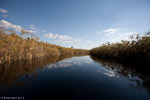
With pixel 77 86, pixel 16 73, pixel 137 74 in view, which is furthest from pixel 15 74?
pixel 137 74

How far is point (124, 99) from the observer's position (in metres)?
4.19

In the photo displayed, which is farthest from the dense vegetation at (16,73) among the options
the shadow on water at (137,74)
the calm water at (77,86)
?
the shadow on water at (137,74)

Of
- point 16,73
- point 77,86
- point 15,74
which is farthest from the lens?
point 16,73

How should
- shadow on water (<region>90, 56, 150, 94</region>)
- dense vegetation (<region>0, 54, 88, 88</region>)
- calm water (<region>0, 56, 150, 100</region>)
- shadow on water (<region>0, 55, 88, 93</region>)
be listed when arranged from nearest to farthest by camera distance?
calm water (<region>0, 56, 150, 100</region>) < shadow on water (<region>90, 56, 150, 94</region>) < shadow on water (<region>0, 55, 88, 93</region>) < dense vegetation (<region>0, 54, 88, 88</region>)

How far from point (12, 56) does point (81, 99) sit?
25.0m

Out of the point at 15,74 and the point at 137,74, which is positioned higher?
the point at 15,74

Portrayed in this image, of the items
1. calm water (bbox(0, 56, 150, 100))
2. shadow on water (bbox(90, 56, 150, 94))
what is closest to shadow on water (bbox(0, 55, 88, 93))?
calm water (bbox(0, 56, 150, 100))

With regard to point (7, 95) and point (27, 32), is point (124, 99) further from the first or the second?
point (27, 32)

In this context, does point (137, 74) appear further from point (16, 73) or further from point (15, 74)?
point (16, 73)

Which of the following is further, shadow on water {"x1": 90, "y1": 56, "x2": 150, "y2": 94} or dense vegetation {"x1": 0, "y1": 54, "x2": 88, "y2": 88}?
dense vegetation {"x1": 0, "y1": 54, "x2": 88, "y2": 88}

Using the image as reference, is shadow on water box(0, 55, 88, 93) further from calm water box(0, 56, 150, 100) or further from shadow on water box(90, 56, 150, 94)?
shadow on water box(90, 56, 150, 94)

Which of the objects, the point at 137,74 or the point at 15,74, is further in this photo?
the point at 15,74

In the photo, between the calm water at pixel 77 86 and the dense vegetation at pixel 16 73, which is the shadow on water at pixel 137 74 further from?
the dense vegetation at pixel 16 73

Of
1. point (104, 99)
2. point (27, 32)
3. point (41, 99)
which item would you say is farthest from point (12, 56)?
point (104, 99)
